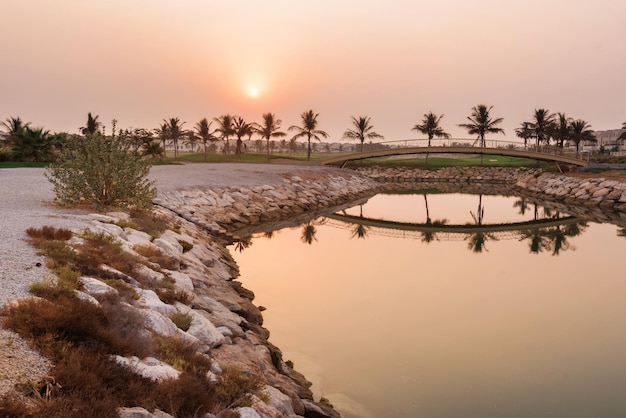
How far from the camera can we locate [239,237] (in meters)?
22.0

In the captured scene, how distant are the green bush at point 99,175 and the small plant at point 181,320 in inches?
317

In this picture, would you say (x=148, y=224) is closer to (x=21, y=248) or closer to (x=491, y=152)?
(x=21, y=248)

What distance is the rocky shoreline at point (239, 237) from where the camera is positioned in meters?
6.89

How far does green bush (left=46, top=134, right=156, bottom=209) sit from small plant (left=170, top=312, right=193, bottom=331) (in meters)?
8.05

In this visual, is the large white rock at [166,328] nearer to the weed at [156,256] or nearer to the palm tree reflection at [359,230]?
the weed at [156,256]

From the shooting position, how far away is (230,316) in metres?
9.52

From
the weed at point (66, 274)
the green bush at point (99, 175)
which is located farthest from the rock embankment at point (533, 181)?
the weed at point (66, 274)

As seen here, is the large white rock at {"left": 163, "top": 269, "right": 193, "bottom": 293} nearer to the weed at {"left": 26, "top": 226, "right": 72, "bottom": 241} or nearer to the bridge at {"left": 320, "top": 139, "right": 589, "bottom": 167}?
the weed at {"left": 26, "top": 226, "right": 72, "bottom": 241}

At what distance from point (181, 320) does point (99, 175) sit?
9.11 metres

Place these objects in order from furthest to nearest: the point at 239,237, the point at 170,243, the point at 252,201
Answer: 1. the point at 252,201
2. the point at 239,237
3. the point at 170,243

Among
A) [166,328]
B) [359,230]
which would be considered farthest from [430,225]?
[166,328]

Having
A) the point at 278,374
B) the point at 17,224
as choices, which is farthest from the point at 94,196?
the point at 278,374

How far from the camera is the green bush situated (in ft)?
46.9

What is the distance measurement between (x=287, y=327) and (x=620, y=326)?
344 inches
